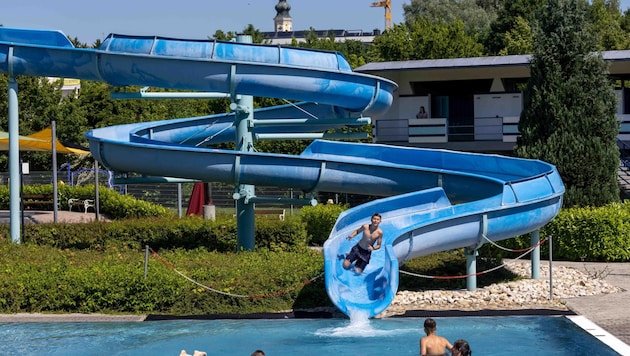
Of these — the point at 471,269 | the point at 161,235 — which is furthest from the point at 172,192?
the point at 471,269

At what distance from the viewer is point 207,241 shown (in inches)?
987

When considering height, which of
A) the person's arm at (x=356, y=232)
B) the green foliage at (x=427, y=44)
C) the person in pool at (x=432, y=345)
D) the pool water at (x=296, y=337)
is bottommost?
the pool water at (x=296, y=337)

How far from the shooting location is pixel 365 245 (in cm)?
1892

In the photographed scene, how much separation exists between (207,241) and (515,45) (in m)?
46.2

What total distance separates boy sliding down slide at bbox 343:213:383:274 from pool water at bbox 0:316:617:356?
1.53m

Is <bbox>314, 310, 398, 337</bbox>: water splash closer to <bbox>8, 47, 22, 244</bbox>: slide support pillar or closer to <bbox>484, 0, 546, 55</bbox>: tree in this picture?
<bbox>8, 47, 22, 244</bbox>: slide support pillar

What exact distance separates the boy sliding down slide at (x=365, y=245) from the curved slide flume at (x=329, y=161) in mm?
179

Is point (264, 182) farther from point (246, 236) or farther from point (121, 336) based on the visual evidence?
point (121, 336)

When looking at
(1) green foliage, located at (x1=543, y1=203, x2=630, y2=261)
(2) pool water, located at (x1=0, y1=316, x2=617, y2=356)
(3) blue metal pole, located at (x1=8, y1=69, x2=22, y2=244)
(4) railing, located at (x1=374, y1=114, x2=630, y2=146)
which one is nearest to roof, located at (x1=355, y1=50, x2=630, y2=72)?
(4) railing, located at (x1=374, y1=114, x2=630, y2=146)

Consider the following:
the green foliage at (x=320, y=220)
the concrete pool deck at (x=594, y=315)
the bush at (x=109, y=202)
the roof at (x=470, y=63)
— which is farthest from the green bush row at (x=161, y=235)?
the roof at (x=470, y=63)

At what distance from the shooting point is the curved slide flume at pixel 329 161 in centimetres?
1948

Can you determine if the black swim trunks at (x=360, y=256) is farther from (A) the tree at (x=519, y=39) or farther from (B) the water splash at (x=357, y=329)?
(A) the tree at (x=519, y=39)

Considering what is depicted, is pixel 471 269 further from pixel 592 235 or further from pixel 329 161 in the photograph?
pixel 592 235

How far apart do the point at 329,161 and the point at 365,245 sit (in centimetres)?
322
